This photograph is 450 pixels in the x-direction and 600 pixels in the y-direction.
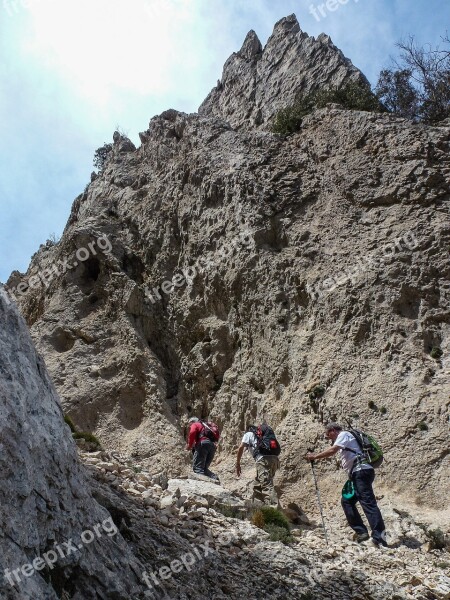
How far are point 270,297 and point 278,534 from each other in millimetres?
8726

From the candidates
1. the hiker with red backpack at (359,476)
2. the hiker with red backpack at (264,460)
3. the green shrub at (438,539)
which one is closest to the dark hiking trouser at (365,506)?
the hiker with red backpack at (359,476)

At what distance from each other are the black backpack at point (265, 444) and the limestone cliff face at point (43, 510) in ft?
20.5

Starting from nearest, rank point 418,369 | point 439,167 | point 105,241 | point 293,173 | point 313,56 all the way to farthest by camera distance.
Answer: point 418,369 → point 439,167 → point 293,173 → point 105,241 → point 313,56

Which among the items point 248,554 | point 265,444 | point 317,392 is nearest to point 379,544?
point 248,554

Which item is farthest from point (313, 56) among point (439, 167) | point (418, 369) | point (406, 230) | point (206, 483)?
point (206, 483)

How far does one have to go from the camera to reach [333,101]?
25125 mm

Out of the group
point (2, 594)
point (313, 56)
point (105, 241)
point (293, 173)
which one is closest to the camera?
point (2, 594)

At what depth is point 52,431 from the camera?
25.8ft

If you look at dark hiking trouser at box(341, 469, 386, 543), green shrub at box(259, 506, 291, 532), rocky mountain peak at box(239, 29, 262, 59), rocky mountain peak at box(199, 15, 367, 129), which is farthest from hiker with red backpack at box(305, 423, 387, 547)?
rocky mountain peak at box(239, 29, 262, 59)

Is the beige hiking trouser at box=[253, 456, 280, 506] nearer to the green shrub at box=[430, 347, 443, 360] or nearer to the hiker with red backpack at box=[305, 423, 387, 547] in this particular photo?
the hiker with red backpack at box=[305, 423, 387, 547]

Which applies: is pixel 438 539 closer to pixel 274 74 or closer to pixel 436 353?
pixel 436 353

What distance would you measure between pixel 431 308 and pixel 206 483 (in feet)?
23.2

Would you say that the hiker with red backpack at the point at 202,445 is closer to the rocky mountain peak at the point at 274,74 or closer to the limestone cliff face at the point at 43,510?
the limestone cliff face at the point at 43,510

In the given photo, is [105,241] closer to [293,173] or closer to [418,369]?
[293,173]
